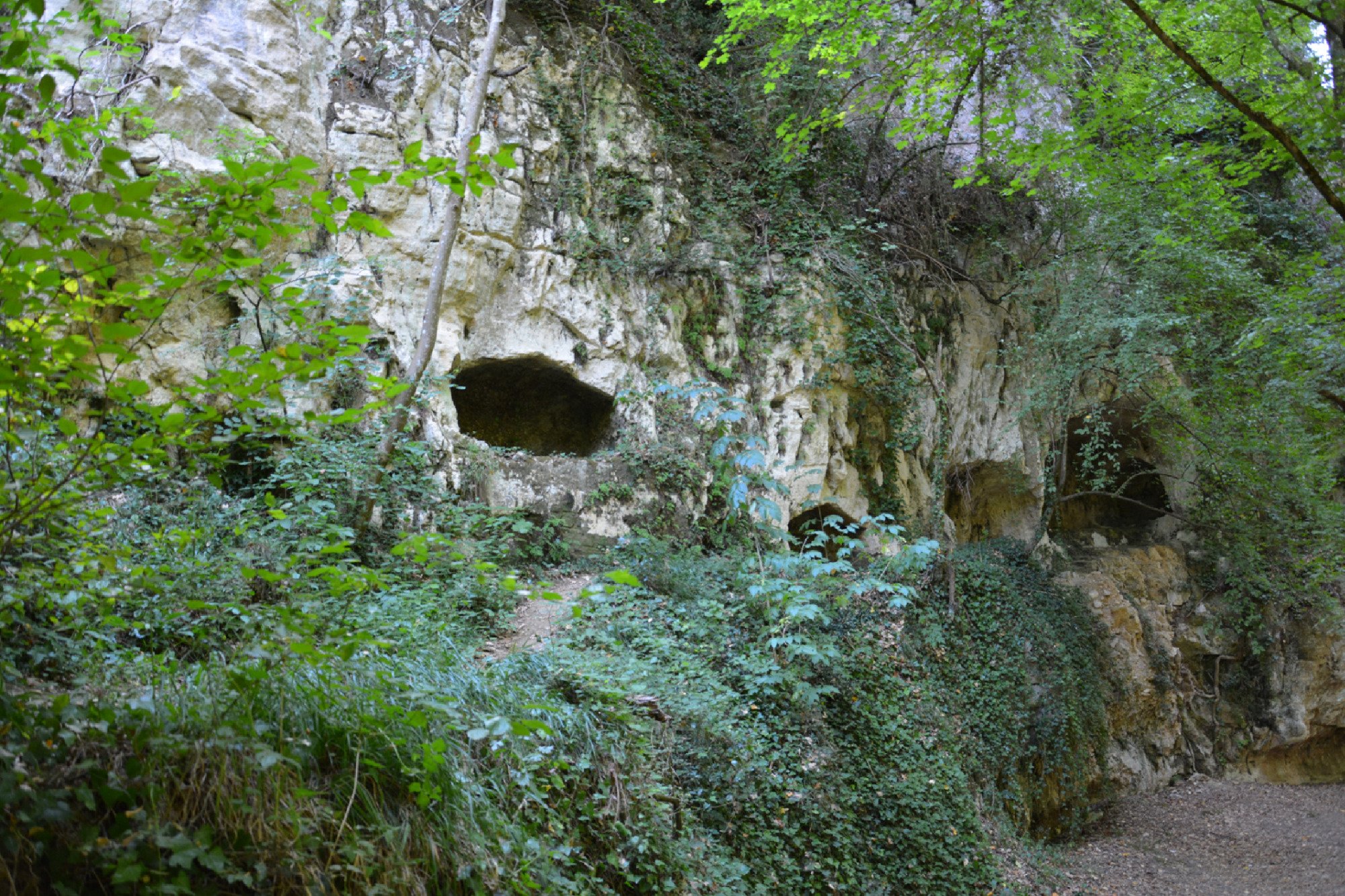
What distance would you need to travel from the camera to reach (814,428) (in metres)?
9.70

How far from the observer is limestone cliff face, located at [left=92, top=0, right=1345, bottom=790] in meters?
6.76

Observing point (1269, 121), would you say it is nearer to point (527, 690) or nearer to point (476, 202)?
point (527, 690)

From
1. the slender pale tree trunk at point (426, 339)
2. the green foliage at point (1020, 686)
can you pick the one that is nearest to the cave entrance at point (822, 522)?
the green foliage at point (1020, 686)

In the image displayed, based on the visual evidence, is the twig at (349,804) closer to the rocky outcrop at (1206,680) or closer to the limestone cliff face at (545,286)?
the limestone cliff face at (545,286)

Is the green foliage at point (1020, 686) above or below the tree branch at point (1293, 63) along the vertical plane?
below

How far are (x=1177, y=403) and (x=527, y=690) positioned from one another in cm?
1084

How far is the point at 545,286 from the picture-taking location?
8.40 metres

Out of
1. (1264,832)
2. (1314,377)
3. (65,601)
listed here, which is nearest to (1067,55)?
(1314,377)

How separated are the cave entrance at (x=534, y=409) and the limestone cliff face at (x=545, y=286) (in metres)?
0.03

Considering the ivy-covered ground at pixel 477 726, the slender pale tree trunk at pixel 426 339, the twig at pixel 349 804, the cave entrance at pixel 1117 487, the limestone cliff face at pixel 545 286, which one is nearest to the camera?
the ivy-covered ground at pixel 477 726

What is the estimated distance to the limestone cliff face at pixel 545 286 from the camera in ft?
22.2

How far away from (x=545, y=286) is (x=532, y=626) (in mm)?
3945

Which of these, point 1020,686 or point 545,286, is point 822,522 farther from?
point 545,286

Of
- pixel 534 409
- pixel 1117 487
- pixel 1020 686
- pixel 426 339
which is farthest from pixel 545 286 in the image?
pixel 1117 487
